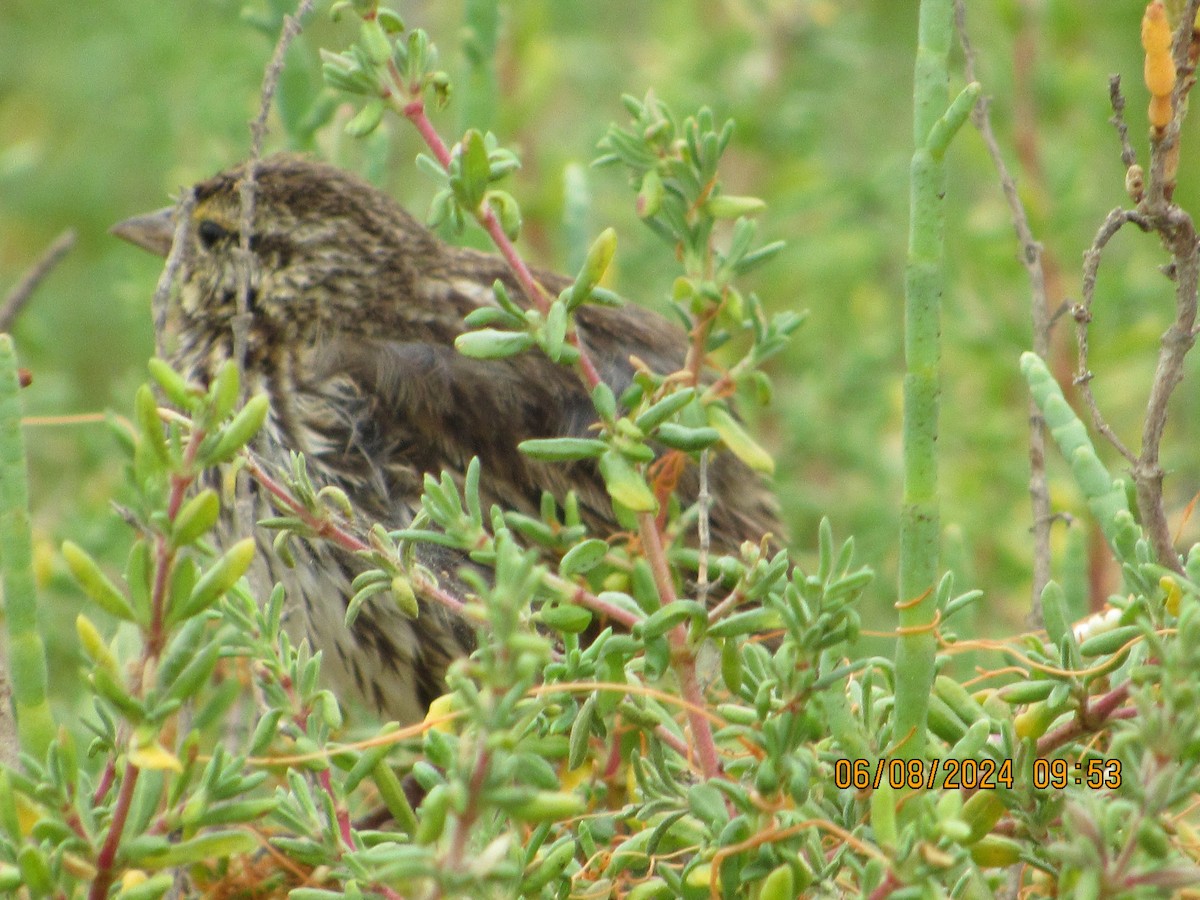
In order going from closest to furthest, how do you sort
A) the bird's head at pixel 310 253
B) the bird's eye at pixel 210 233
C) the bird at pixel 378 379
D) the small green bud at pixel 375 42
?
the small green bud at pixel 375 42
the bird at pixel 378 379
the bird's head at pixel 310 253
the bird's eye at pixel 210 233

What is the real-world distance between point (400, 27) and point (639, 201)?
31cm

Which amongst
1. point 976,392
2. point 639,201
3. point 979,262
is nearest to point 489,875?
point 639,201

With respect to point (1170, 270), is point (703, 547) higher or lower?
lower

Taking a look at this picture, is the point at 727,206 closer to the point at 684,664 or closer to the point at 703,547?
the point at 703,547

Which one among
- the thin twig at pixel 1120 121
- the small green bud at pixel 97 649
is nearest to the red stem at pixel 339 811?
the small green bud at pixel 97 649

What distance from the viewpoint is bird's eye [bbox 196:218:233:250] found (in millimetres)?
3303

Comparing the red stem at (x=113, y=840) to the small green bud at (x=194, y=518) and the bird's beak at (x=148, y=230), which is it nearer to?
the small green bud at (x=194, y=518)

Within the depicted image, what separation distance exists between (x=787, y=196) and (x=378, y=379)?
1590mm

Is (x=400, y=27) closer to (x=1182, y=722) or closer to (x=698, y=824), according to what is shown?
(x=698, y=824)

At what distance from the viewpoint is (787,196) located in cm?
411

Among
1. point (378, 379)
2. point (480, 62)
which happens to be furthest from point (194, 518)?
point (480, 62)

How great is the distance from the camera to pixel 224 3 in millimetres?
3717

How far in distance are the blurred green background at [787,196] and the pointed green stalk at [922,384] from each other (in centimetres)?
164

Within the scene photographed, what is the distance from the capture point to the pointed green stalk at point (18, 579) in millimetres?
1605
